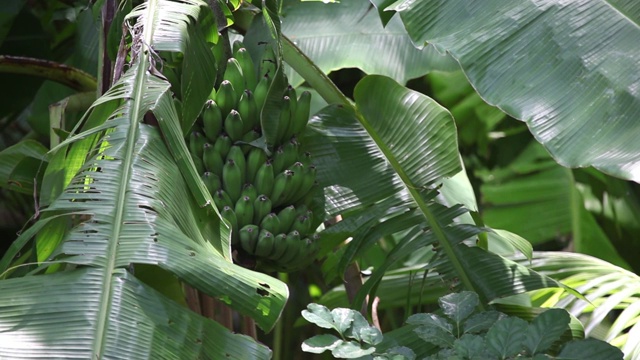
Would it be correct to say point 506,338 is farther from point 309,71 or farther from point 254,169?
point 309,71

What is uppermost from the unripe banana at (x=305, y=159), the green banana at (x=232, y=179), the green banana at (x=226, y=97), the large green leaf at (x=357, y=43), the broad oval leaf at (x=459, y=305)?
the large green leaf at (x=357, y=43)

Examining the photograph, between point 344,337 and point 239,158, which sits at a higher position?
point 239,158

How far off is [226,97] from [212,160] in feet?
0.35

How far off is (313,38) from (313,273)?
1005 millimetres

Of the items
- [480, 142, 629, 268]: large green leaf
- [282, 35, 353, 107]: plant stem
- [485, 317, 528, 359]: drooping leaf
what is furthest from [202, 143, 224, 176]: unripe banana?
[480, 142, 629, 268]: large green leaf

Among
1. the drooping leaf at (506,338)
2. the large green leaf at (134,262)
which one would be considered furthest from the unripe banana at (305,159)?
the drooping leaf at (506,338)

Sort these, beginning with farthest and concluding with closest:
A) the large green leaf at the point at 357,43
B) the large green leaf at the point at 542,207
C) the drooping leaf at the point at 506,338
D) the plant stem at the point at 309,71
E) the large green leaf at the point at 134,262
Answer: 1. the large green leaf at the point at 542,207
2. the large green leaf at the point at 357,43
3. the plant stem at the point at 309,71
4. the drooping leaf at the point at 506,338
5. the large green leaf at the point at 134,262

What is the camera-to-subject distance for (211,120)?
1168 mm

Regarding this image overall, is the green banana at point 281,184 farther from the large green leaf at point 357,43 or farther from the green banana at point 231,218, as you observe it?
the large green leaf at point 357,43

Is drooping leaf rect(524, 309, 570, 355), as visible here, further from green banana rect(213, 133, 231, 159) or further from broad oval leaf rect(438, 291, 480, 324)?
green banana rect(213, 133, 231, 159)

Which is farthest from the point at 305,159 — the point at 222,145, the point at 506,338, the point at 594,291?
the point at 594,291

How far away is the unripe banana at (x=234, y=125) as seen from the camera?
1159 millimetres

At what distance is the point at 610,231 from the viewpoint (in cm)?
234

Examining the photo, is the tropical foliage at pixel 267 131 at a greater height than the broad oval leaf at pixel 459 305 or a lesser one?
greater
